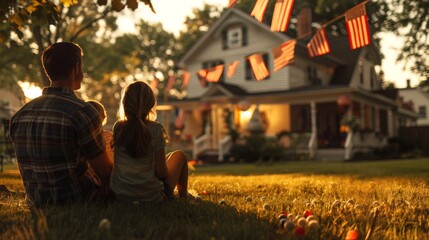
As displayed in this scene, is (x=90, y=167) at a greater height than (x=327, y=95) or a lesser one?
A: lesser

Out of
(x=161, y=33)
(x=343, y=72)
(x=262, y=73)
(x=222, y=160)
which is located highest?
(x=161, y=33)

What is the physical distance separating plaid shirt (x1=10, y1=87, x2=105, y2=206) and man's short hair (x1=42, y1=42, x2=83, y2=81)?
0.12 m

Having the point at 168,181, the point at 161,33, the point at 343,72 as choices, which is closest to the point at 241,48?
the point at 343,72

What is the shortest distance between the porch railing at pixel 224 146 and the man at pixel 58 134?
17837mm

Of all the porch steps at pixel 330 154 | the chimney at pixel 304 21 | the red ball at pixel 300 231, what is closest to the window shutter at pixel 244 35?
the chimney at pixel 304 21

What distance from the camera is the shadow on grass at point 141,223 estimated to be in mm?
2453

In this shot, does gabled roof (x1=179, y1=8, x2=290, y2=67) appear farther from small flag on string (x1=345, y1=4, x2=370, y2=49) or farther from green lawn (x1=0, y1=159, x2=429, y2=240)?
green lawn (x1=0, y1=159, x2=429, y2=240)

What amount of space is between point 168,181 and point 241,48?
72.5ft

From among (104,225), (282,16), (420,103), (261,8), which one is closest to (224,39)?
(282,16)

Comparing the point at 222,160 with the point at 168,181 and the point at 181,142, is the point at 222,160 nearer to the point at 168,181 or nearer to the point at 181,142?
the point at 181,142

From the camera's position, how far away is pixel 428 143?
969 inches

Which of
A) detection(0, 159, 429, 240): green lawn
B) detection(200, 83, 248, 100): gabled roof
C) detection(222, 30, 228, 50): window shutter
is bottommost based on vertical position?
detection(0, 159, 429, 240): green lawn

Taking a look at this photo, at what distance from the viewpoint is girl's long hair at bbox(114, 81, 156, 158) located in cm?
351

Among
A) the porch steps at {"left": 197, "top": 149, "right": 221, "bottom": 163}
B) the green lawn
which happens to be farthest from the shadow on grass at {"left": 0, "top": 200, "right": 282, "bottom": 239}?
the porch steps at {"left": 197, "top": 149, "right": 221, "bottom": 163}
